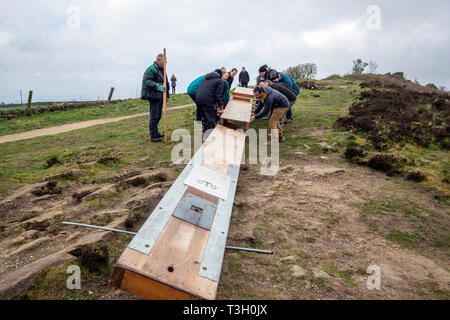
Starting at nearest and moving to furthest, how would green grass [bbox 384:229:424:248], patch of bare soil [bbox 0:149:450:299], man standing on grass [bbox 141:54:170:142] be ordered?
patch of bare soil [bbox 0:149:450:299] → green grass [bbox 384:229:424:248] → man standing on grass [bbox 141:54:170:142]

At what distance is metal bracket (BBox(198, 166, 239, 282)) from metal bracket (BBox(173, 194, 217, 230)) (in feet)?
0.28

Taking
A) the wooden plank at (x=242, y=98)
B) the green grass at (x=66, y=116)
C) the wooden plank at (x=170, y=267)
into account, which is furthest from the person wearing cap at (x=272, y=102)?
the green grass at (x=66, y=116)

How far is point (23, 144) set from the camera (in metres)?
11.1

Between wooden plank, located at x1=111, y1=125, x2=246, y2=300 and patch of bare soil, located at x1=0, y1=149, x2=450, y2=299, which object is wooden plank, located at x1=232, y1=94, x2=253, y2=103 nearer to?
patch of bare soil, located at x1=0, y1=149, x2=450, y2=299

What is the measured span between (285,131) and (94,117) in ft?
46.3

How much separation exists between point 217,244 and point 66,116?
18923 mm

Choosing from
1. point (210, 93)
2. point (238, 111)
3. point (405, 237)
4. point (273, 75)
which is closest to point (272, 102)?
point (238, 111)

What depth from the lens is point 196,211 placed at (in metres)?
3.52

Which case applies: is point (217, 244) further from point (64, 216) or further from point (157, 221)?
point (64, 216)

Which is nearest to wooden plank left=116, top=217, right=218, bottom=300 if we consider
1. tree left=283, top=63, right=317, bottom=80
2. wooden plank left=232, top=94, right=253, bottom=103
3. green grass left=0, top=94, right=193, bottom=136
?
wooden plank left=232, top=94, right=253, bottom=103

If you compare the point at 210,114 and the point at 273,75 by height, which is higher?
the point at 273,75

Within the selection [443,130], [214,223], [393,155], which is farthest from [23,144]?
[443,130]

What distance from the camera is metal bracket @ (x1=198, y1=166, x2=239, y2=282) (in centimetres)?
273
